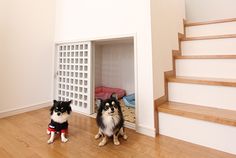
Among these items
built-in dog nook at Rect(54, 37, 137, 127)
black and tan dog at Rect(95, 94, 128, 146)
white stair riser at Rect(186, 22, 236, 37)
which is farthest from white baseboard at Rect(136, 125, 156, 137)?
white stair riser at Rect(186, 22, 236, 37)

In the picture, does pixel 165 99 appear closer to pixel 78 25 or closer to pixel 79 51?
pixel 79 51

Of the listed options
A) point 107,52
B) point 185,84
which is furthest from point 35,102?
point 185,84

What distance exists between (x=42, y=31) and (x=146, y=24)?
5.96 feet

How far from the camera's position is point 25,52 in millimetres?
2275

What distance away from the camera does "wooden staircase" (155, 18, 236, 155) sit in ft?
4.07

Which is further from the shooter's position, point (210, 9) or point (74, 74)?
point (210, 9)

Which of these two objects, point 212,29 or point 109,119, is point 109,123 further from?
point 212,29

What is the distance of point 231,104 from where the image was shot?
1.35 m

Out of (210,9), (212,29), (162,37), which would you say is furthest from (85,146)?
(210,9)

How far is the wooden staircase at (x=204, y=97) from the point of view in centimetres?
124

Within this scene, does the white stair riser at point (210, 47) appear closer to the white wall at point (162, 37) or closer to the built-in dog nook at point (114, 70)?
the white wall at point (162, 37)

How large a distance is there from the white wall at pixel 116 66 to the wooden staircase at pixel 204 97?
112cm

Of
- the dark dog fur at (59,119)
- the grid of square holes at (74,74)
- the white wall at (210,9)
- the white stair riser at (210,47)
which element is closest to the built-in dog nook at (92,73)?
the grid of square holes at (74,74)

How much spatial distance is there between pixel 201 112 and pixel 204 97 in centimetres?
23
